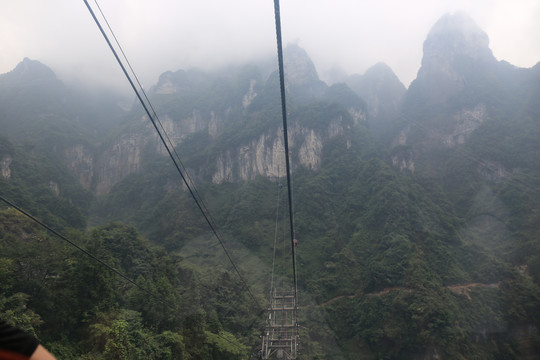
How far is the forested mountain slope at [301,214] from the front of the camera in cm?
1775

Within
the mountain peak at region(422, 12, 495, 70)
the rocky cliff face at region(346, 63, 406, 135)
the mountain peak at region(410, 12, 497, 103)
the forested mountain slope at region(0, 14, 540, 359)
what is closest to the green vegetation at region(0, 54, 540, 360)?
the forested mountain slope at region(0, 14, 540, 359)

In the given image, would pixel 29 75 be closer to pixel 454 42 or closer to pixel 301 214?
pixel 301 214

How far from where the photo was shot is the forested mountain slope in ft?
58.2

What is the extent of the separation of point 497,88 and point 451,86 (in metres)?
11.1

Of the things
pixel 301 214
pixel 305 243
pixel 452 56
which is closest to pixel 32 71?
pixel 301 214

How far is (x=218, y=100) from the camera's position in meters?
106

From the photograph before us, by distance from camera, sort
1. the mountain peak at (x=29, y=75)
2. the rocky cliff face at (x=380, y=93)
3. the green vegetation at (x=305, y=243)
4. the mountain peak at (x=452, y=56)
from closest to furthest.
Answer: the green vegetation at (x=305, y=243) < the mountain peak at (x=452, y=56) < the mountain peak at (x=29, y=75) < the rocky cliff face at (x=380, y=93)

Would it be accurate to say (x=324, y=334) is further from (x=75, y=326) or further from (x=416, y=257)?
(x=75, y=326)

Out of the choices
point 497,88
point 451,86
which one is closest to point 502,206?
point 497,88

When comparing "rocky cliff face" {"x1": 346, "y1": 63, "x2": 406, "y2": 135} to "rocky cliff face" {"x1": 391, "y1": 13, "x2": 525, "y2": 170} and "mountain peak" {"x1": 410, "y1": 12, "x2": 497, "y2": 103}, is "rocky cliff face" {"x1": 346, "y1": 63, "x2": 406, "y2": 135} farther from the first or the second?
"mountain peak" {"x1": 410, "y1": 12, "x2": 497, "y2": 103}

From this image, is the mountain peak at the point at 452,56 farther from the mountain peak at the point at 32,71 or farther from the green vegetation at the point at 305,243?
the mountain peak at the point at 32,71

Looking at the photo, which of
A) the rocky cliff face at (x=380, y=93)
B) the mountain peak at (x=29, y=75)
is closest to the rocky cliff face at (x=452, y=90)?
the rocky cliff face at (x=380, y=93)

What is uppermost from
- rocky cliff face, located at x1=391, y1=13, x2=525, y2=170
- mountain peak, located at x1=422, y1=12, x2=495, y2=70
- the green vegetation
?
mountain peak, located at x1=422, y1=12, x2=495, y2=70

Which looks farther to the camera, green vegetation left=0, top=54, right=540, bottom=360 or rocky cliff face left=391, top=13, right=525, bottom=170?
rocky cliff face left=391, top=13, right=525, bottom=170
